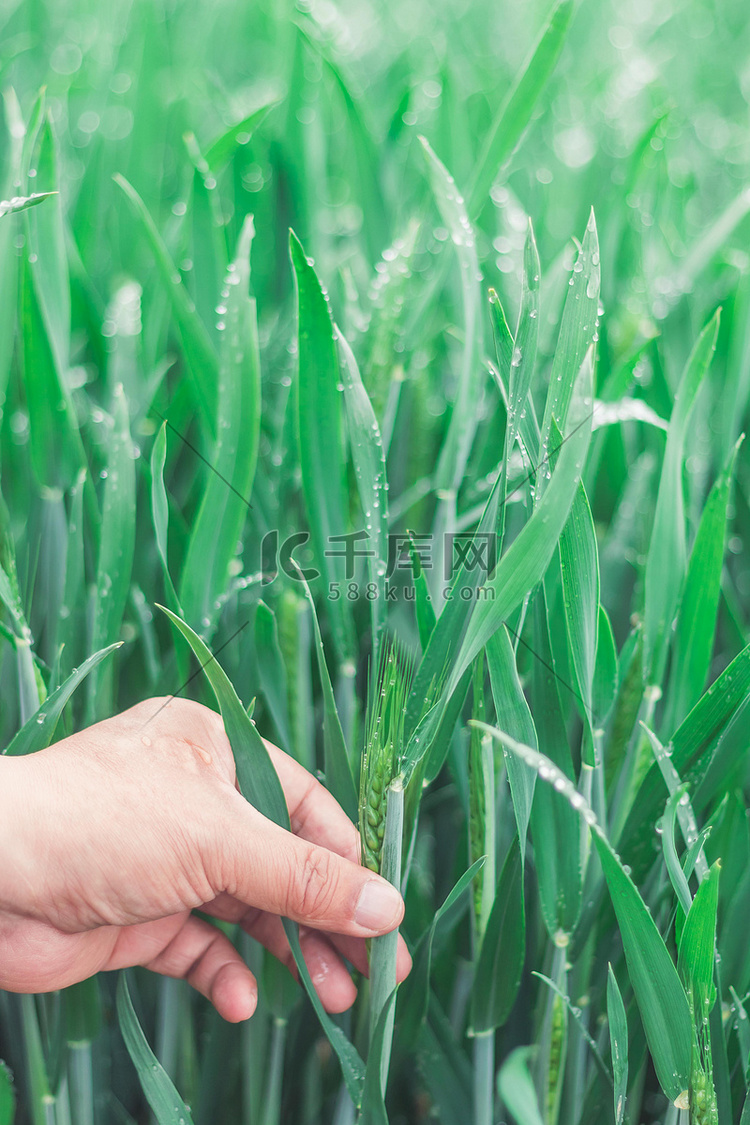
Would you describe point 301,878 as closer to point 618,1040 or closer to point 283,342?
point 618,1040

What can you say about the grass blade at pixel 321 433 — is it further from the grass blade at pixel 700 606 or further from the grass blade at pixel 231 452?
the grass blade at pixel 700 606

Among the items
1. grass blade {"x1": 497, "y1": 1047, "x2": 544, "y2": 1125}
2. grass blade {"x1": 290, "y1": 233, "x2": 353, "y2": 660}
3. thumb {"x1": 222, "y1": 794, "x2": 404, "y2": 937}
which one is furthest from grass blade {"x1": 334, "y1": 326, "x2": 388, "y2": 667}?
grass blade {"x1": 497, "y1": 1047, "x2": 544, "y2": 1125}

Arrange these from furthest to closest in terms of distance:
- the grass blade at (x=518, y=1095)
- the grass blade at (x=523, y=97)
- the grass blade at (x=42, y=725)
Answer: the grass blade at (x=523, y=97) → the grass blade at (x=42, y=725) → the grass blade at (x=518, y=1095)

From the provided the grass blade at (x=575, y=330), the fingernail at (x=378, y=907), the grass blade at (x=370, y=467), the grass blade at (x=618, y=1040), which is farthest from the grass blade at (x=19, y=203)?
the grass blade at (x=618, y=1040)

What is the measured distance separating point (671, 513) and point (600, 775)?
0.56 feet

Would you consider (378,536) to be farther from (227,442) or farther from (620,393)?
(620,393)

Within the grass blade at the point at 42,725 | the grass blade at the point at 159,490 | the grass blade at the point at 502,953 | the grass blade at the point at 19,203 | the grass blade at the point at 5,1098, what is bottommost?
the grass blade at the point at 5,1098

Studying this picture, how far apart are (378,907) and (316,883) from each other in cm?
4

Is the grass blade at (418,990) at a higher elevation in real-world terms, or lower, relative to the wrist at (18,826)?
lower

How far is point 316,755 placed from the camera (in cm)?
64

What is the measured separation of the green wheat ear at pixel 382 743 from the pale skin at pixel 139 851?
0.14 ft

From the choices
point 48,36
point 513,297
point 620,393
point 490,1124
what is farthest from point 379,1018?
point 48,36

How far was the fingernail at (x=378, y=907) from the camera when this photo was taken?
434 mm

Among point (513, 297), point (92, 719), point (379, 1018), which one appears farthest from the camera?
point (513, 297)
